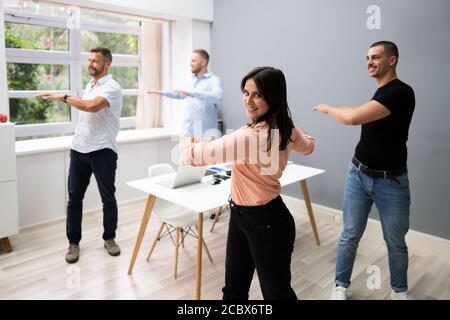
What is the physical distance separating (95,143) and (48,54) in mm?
1756

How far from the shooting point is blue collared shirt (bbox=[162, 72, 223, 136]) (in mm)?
4180

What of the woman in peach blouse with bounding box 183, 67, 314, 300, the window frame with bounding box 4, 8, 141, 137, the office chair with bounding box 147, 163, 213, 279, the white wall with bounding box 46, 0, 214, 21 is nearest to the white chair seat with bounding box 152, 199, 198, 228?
the office chair with bounding box 147, 163, 213, 279

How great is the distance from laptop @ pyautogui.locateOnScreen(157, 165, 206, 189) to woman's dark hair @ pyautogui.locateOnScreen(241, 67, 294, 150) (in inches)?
49.2

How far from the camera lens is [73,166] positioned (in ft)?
10.8

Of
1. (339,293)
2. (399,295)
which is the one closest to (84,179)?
(339,293)

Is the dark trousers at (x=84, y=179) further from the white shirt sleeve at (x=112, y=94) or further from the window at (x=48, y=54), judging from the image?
the window at (x=48, y=54)

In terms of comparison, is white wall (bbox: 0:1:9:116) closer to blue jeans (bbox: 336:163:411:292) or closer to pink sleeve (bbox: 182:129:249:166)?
pink sleeve (bbox: 182:129:249:166)

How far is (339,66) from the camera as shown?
4.08 m

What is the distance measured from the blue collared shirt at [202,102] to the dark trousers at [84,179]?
1152 millimetres

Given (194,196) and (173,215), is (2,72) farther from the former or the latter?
(194,196)

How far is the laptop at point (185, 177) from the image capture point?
9.63 ft

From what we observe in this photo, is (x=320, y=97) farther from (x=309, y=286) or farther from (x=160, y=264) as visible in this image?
(x=160, y=264)

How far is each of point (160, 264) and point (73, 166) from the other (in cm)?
105

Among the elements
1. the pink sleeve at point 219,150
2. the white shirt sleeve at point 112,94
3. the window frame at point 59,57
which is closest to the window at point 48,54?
the window frame at point 59,57
